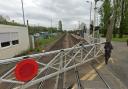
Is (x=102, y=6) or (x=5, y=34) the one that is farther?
(x=102, y=6)

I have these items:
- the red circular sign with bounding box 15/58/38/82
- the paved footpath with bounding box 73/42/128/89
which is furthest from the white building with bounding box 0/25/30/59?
the red circular sign with bounding box 15/58/38/82

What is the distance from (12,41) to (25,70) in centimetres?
1538

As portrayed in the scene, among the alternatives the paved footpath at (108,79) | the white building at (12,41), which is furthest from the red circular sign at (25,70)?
the white building at (12,41)

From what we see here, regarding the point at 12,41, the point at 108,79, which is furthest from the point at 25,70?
the point at 12,41

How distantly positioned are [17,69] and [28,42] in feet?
68.0

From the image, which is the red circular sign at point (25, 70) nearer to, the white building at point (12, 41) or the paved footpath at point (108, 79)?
the paved footpath at point (108, 79)

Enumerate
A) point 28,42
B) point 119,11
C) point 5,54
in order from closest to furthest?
point 5,54
point 28,42
point 119,11

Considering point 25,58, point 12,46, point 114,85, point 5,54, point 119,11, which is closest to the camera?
point 25,58

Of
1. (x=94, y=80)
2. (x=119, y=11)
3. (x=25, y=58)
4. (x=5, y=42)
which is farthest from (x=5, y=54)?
(x=119, y=11)

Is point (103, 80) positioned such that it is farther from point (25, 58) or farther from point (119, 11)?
point (119, 11)

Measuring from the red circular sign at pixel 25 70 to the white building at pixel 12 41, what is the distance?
11.5m

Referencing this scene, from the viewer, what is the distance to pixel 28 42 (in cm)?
2577

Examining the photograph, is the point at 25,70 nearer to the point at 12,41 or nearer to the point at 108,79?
the point at 108,79

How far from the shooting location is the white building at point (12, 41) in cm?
1748
